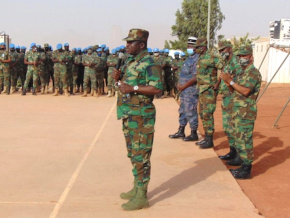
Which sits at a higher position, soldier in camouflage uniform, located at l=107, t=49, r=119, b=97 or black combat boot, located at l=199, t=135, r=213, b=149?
soldier in camouflage uniform, located at l=107, t=49, r=119, b=97

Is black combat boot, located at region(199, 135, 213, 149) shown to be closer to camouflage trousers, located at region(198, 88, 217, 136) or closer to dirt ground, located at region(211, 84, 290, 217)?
camouflage trousers, located at region(198, 88, 217, 136)

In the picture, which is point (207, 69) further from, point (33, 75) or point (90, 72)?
point (33, 75)

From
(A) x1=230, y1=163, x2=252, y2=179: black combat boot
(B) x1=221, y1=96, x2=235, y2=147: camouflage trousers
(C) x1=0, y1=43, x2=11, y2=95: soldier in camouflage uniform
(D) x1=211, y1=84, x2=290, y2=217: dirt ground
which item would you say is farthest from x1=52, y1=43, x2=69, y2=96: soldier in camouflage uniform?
(A) x1=230, y1=163, x2=252, y2=179: black combat boot

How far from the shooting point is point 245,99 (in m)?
5.05

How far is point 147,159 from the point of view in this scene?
3.99 metres

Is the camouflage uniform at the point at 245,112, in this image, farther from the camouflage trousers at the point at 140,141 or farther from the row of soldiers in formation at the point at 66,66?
the row of soldiers in formation at the point at 66,66

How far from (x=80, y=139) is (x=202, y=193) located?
345 centimetres

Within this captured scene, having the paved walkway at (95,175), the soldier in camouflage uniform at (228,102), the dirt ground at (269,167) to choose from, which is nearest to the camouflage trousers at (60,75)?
the paved walkway at (95,175)

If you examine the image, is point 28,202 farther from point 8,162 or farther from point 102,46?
point 102,46

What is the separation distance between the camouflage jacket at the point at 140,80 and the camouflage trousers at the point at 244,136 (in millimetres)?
1613

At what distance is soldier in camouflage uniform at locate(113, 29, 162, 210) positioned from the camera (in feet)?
12.5

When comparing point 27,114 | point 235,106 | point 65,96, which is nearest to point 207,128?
point 235,106

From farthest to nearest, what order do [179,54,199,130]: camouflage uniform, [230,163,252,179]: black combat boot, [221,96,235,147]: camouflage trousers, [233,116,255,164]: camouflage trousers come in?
[179,54,199,130]: camouflage uniform, [221,96,235,147]: camouflage trousers, [230,163,252,179]: black combat boot, [233,116,255,164]: camouflage trousers

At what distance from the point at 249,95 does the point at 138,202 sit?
2059mm
